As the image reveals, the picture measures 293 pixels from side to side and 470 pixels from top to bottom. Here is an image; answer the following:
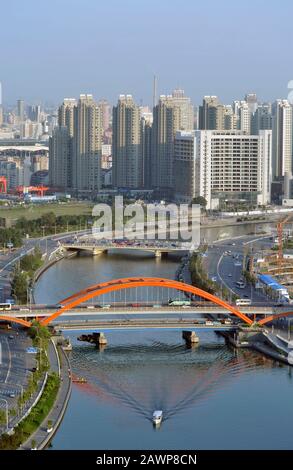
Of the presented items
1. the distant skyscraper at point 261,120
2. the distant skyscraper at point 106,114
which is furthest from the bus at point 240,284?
the distant skyscraper at point 106,114

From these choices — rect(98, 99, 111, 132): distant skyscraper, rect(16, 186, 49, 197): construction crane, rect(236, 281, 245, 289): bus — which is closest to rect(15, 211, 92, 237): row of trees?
rect(16, 186, 49, 197): construction crane

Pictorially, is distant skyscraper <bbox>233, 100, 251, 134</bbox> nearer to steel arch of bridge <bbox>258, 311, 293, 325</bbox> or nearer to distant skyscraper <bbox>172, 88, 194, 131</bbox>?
distant skyscraper <bbox>172, 88, 194, 131</bbox>

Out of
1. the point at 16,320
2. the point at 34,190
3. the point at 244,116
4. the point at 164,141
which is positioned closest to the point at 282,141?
the point at 244,116

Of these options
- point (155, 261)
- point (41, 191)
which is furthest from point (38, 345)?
point (41, 191)

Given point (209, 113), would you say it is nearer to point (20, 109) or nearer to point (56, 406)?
point (56, 406)
